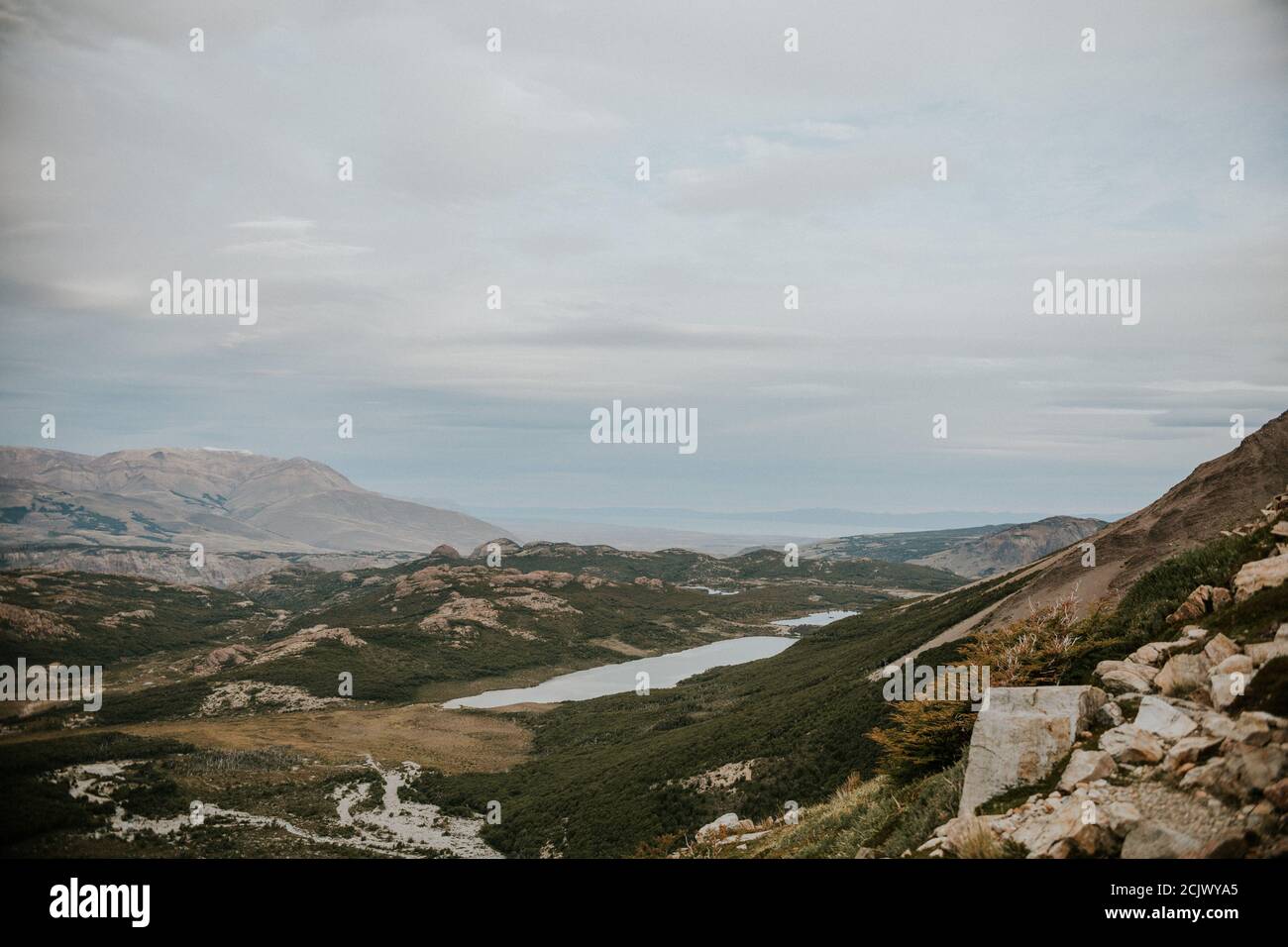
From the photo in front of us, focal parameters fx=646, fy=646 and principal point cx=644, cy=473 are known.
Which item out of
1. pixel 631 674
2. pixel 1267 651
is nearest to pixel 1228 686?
pixel 1267 651

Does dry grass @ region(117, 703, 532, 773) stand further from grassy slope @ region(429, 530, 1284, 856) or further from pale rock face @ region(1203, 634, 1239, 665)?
Result: pale rock face @ region(1203, 634, 1239, 665)

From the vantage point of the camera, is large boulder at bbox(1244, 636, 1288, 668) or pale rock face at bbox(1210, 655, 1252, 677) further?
pale rock face at bbox(1210, 655, 1252, 677)

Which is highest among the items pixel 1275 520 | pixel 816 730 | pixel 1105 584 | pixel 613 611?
pixel 1275 520

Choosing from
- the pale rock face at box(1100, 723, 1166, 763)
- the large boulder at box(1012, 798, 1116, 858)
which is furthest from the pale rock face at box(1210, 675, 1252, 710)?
the large boulder at box(1012, 798, 1116, 858)

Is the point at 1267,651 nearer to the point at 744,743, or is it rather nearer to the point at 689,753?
the point at 744,743
